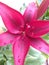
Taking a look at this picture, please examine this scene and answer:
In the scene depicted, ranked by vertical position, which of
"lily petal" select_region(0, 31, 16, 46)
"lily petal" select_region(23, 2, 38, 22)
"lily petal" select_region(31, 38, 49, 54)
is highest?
"lily petal" select_region(23, 2, 38, 22)

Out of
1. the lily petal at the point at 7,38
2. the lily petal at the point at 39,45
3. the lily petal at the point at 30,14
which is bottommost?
the lily petal at the point at 39,45

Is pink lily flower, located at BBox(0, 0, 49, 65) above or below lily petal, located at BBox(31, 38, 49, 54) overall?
above

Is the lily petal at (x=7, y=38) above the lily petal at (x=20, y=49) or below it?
above

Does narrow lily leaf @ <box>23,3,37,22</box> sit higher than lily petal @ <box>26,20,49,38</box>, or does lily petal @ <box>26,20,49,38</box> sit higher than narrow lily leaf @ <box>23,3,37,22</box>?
narrow lily leaf @ <box>23,3,37,22</box>

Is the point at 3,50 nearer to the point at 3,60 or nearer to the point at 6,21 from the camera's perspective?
the point at 3,60
